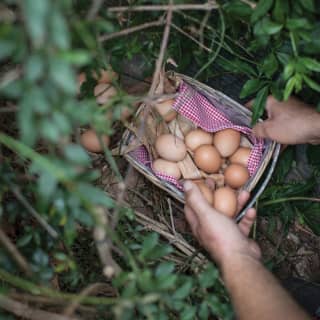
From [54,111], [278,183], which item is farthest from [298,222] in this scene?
[54,111]

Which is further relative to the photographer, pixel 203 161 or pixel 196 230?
pixel 203 161

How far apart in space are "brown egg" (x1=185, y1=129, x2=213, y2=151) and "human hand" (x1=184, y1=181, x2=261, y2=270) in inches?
6.7

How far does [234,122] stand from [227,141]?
0.09 metres

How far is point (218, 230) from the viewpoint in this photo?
131 cm


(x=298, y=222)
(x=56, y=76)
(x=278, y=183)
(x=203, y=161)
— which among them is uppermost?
(x=56, y=76)

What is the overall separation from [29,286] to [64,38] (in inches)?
19.0

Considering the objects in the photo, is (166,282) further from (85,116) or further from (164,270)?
(85,116)

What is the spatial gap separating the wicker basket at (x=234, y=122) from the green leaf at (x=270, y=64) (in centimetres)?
24

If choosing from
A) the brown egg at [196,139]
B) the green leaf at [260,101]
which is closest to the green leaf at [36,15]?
the green leaf at [260,101]

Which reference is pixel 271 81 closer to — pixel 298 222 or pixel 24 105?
pixel 298 222

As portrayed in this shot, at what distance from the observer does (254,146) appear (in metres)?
1.58

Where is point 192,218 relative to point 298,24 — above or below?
below

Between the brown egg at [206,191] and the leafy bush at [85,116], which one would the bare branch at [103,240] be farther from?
the brown egg at [206,191]

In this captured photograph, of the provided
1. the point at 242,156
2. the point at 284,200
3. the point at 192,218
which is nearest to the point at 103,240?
the point at 192,218
